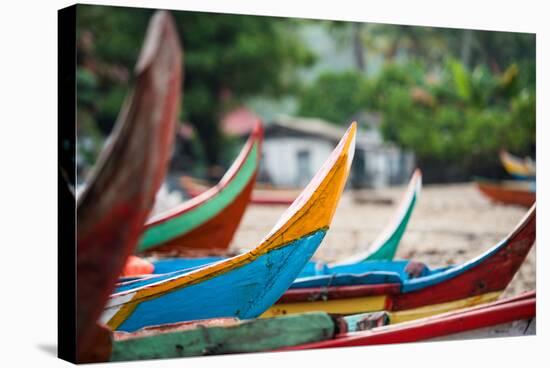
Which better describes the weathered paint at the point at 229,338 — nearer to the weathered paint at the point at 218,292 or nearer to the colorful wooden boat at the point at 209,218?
the weathered paint at the point at 218,292

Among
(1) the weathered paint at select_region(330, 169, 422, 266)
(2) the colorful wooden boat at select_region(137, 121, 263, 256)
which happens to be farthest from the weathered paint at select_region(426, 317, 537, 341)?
(2) the colorful wooden boat at select_region(137, 121, 263, 256)

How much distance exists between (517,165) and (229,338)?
3340 millimetres

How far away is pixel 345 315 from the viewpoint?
6492 mm

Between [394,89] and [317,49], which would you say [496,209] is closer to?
[394,89]

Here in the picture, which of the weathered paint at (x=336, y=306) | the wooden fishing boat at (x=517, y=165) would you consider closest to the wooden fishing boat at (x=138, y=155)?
the weathered paint at (x=336, y=306)

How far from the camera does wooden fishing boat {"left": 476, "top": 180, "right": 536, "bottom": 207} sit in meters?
7.83

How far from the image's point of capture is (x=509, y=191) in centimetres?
819

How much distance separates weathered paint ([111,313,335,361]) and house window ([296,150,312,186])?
2.41m

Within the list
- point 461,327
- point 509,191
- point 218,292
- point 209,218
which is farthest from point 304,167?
point 218,292

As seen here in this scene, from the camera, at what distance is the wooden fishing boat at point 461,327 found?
6390 millimetres

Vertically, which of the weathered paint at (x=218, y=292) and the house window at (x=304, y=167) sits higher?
A: the house window at (x=304, y=167)

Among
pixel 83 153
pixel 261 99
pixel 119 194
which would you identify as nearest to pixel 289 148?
pixel 261 99

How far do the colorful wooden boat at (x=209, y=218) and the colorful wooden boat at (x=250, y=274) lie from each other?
→ 1.69 metres

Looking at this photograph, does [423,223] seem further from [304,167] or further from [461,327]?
[461,327]
